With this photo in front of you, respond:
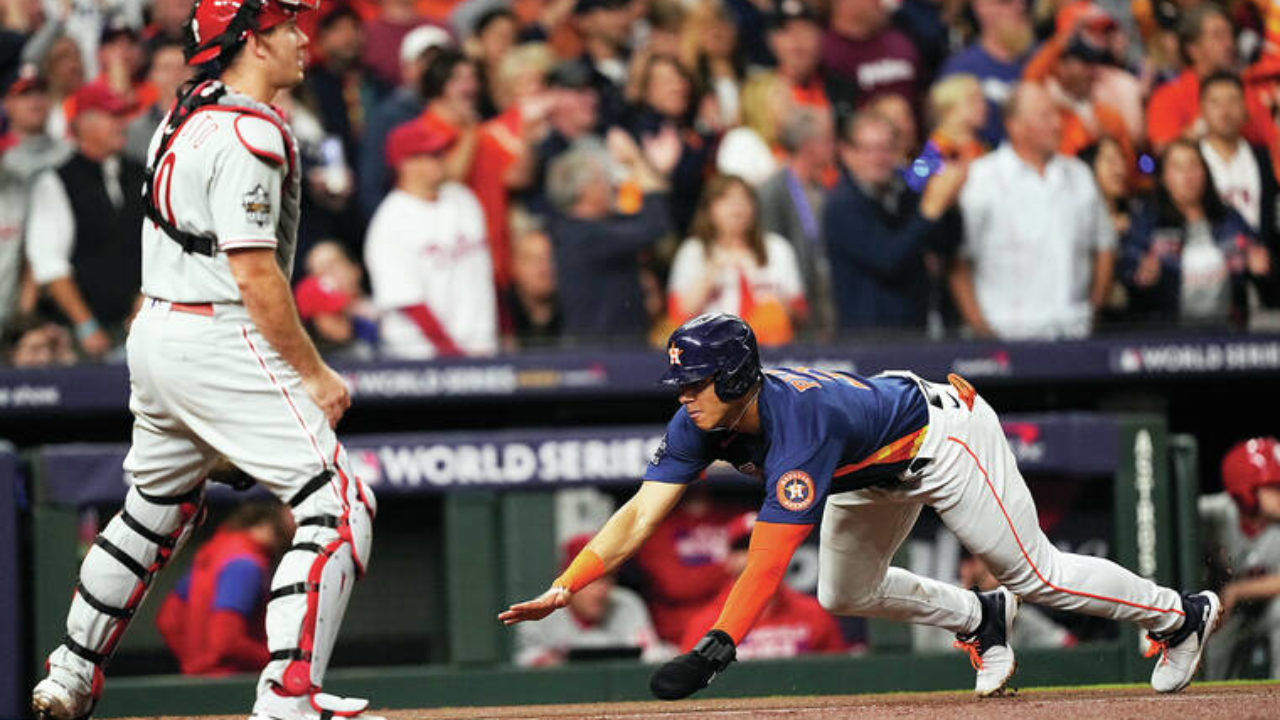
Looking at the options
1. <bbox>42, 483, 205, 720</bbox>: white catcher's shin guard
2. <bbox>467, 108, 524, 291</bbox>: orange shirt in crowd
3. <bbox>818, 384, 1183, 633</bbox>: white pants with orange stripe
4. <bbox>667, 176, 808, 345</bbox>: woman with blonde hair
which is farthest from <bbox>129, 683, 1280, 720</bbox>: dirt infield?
<bbox>467, 108, 524, 291</bbox>: orange shirt in crowd

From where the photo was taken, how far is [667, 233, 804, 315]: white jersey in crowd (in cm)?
788

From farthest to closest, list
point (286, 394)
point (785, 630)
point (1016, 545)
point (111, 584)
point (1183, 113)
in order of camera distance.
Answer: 1. point (1183, 113)
2. point (785, 630)
3. point (1016, 545)
4. point (111, 584)
5. point (286, 394)

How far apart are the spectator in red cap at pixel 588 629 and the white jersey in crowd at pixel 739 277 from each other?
5.04ft

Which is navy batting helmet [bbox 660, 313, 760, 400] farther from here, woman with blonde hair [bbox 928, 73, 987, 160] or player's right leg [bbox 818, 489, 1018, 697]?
woman with blonde hair [bbox 928, 73, 987, 160]

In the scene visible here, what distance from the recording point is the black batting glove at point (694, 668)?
4.03m

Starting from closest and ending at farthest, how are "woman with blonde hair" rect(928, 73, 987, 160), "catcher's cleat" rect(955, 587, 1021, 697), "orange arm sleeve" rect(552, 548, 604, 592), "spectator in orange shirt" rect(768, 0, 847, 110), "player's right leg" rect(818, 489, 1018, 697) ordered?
"orange arm sleeve" rect(552, 548, 604, 592)
"player's right leg" rect(818, 489, 1018, 697)
"catcher's cleat" rect(955, 587, 1021, 697)
"woman with blonde hair" rect(928, 73, 987, 160)
"spectator in orange shirt" rect(768, 0, 847, 110)

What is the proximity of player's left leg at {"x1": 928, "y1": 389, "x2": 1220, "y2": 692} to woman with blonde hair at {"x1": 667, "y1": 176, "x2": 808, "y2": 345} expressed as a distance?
9.37 ft

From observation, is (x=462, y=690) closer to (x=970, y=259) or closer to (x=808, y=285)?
(x=808, y=285)

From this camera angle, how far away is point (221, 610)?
6793 mm

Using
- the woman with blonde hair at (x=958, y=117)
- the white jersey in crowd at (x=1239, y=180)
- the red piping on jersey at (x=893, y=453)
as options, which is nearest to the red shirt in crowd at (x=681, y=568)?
the red piping on jersey at (x=893, y=453)

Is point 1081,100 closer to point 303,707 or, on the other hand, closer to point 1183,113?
point 1183,113

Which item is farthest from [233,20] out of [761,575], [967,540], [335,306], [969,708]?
[335,306]

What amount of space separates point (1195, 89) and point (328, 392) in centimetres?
620

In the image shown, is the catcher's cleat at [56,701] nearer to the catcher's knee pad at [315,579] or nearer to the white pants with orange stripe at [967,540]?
the catcher's knee pad at [315,579]
